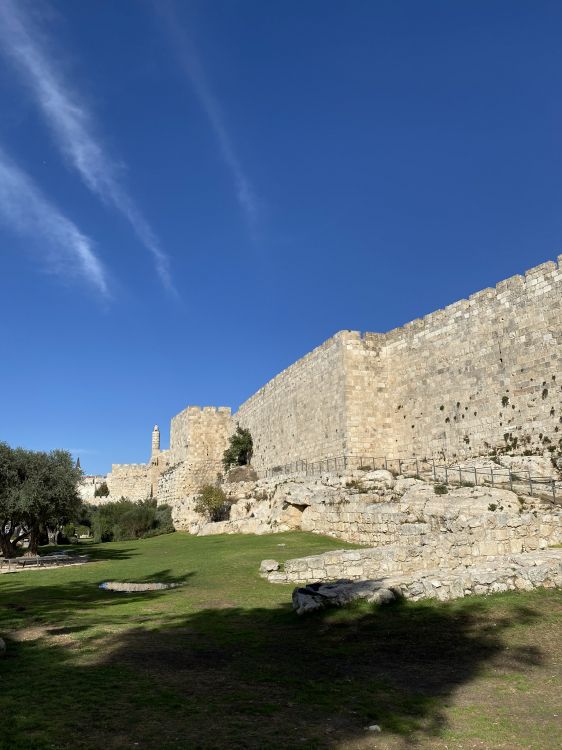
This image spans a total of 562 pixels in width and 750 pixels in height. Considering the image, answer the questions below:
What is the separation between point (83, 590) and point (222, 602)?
14.8ft

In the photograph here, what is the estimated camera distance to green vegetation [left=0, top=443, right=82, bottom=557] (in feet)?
75.9

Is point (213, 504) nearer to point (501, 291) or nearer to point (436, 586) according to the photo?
point (501, 291)

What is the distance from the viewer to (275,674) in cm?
703

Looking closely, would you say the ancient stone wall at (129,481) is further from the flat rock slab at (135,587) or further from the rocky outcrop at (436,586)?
the rocky outcrop at (436,586)

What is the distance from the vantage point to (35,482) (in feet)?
78.6

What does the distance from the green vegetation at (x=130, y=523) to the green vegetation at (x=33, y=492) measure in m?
13.1

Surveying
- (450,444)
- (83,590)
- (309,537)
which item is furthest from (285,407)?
(83,590)

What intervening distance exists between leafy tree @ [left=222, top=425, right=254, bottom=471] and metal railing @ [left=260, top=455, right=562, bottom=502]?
8.29 metres

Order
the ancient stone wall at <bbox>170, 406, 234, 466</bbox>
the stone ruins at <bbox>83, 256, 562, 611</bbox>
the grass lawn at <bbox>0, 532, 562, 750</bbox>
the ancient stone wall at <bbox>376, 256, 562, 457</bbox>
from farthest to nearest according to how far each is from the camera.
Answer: the ancient stone wall at <bbox>170, 406, 234, 466</bbox> → the ancient stone wall at <bbox>376, 256, 562, 457</bbox> → the stone ruins at <bbox>83, 256, 562, 611</bbox> → the grass lawn at <bbox>0, 532, 562, 750</bbox>

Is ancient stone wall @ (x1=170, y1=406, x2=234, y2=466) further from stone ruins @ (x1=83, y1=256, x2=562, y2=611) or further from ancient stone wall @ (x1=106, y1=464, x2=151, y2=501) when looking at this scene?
ancient stone wall @ (x1=106, y1=464, x2=151, y2=501)

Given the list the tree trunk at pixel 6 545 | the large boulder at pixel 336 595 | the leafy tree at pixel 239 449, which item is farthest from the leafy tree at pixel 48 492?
the leafy tree at pixel 239 449

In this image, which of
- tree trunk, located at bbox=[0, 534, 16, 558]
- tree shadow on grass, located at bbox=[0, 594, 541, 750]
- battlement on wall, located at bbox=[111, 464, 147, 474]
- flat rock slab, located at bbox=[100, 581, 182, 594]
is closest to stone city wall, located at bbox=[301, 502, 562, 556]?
tree shadow on grass, located at bbox=[0, 594, 541, 750]

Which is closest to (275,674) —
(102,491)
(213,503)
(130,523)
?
(213,503)

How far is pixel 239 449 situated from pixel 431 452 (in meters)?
21.3
